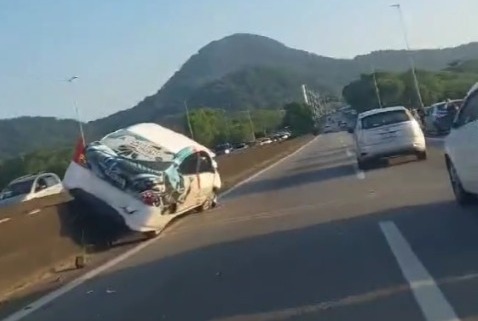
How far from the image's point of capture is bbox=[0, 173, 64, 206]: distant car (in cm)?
3516

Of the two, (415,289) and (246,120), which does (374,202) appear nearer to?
(415,289)

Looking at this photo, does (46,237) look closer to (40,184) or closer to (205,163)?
(205,163)

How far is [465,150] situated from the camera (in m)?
13.5

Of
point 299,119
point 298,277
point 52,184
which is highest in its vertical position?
point 299,119

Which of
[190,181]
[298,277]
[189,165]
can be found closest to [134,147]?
[190,181]

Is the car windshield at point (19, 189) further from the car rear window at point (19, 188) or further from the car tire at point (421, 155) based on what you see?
the car tire at point (421, 155)

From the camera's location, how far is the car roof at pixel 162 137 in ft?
68.6

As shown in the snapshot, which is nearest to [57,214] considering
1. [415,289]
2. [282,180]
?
[415,289]

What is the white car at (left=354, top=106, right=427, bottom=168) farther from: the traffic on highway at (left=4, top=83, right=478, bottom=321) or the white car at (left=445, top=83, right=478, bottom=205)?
the white car at (left=445, top=83, right=478, bottom=205)

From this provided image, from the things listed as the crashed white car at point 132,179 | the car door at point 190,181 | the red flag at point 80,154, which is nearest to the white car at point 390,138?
the car door at point 190,181

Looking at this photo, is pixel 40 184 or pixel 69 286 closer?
pixel 69 286

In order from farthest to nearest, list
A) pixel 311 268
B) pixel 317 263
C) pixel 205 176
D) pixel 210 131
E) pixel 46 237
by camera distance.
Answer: pixel 210 131, pixel 205 176, pixel 46 237, pixel 317 263, pixel 311 268

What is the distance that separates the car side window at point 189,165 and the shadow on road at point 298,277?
5.90m

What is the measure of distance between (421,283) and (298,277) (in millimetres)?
1787
